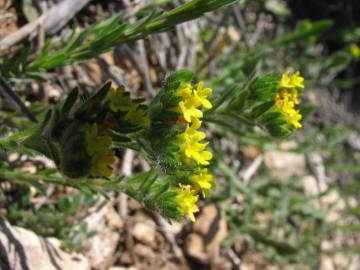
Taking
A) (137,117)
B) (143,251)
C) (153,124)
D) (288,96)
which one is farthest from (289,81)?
(143,251)

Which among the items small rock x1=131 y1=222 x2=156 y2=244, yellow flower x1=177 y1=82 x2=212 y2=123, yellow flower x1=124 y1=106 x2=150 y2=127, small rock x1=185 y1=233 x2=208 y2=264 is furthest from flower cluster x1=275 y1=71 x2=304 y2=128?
small rock x1=185 y1=233 x2=208 y2=264

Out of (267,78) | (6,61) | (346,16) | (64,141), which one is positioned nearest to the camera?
(64,141)

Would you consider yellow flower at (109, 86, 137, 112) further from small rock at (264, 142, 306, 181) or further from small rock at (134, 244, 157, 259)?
small rock at (264, 142, 306, 181)

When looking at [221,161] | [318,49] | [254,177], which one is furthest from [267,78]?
[318,49]

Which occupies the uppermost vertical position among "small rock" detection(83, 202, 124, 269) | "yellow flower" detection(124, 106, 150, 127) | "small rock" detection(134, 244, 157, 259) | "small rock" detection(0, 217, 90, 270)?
"yellow flower" detection(124, 106, 150, 127)

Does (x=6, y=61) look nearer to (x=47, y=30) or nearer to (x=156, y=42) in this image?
(x=47, y=30)

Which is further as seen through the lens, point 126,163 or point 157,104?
point 126,163
